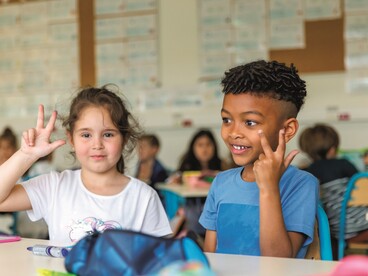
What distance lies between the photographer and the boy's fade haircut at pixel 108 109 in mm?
1727

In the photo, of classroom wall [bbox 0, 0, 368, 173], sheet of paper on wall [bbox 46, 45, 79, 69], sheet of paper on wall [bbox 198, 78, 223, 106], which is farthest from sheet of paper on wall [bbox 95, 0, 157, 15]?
sheet of paper on wall [bbox 198, 78, 223, 106]

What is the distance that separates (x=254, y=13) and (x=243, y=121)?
12.9ft

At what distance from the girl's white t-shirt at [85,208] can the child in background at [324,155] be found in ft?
5.52

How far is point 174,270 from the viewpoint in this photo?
613mm

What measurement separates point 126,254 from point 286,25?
457cm

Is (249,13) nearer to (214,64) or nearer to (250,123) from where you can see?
(214,64)

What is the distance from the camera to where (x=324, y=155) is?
11.2 ft

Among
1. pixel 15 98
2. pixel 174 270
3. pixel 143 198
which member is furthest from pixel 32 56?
pixel 174 270

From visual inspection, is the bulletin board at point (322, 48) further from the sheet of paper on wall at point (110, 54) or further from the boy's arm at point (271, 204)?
the boy's arm at point (271, 204)

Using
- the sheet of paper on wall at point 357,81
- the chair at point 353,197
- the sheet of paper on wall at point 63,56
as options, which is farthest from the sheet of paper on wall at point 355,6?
the sheet of paper on wall at point 63,56

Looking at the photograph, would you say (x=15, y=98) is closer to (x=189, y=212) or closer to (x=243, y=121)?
(x=189, y=212)

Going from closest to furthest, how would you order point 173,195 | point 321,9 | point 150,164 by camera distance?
1. point 173,195
2. point 321,9
3. point 150,164

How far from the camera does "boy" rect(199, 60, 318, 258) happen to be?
1380 mm

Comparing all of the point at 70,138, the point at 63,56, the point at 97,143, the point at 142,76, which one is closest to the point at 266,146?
the point at 97,143
